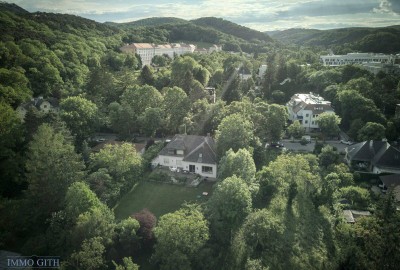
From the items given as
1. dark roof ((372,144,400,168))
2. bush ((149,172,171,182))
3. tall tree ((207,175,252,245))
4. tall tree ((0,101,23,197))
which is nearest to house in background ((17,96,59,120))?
tall tree ((0,101,23,197))

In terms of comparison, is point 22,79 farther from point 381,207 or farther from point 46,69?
point 381,207

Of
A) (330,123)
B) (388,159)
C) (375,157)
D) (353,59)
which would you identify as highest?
(353,59)

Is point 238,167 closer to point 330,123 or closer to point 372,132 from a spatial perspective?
point 330,123

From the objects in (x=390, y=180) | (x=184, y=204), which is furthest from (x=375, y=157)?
(x=184, y=204)

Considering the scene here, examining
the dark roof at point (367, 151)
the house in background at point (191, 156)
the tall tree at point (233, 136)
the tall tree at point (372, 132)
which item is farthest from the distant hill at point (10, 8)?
the dark roof at point (367, 151)

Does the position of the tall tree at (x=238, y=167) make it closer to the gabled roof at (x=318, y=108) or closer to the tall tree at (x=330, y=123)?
the tall tree at (x=330, y=123)

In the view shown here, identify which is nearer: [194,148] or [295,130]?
[194,148]

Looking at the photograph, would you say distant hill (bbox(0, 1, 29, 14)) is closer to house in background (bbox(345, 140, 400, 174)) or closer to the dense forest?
the dense forest
